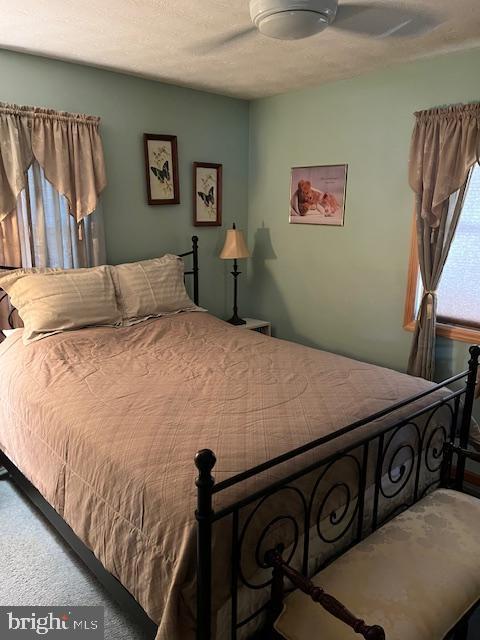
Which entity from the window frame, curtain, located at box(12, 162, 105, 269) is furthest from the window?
curtain, located at box(12, 162, 105, 269)

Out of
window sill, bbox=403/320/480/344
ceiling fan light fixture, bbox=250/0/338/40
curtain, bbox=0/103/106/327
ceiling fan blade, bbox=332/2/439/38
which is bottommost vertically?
window sill, bbox=403/320/480/344

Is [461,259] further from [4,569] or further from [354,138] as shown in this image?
[4,569]

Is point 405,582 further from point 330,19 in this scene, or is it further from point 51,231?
point 51,231

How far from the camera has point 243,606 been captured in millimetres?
1381

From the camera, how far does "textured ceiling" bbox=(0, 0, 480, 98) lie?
6.93 feet

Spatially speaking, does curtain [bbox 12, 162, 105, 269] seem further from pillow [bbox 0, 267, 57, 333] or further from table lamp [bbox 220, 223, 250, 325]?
table lamp [bbox 220, 223, 250, 325]

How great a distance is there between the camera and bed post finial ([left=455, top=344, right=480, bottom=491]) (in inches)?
82.4

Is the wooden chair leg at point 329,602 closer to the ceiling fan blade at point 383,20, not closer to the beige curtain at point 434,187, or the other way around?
the beige curtain at point 434,187

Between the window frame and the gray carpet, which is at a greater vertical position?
the window frame

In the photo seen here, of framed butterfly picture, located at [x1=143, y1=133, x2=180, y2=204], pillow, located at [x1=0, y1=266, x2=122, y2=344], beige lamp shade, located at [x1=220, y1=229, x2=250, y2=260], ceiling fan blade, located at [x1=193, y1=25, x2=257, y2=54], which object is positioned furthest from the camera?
beige lamp shade, located at [x1=220, y1=229, x2=250, y2=260]

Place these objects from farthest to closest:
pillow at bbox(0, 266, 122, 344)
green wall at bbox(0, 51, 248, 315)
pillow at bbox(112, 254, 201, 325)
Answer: pillow at bbox(112, 254, 201, 325), green wall at bbox(0, 51, 248, 315), pillow at bbox(0, 266, 122, 344)

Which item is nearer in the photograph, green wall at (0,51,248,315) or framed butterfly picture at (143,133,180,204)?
green wall at (0,51,248,315)

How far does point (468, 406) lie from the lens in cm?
214

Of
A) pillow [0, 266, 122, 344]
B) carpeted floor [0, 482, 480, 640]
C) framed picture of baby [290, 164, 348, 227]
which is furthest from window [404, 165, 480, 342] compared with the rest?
pillow [0, 266, 122, 344]
